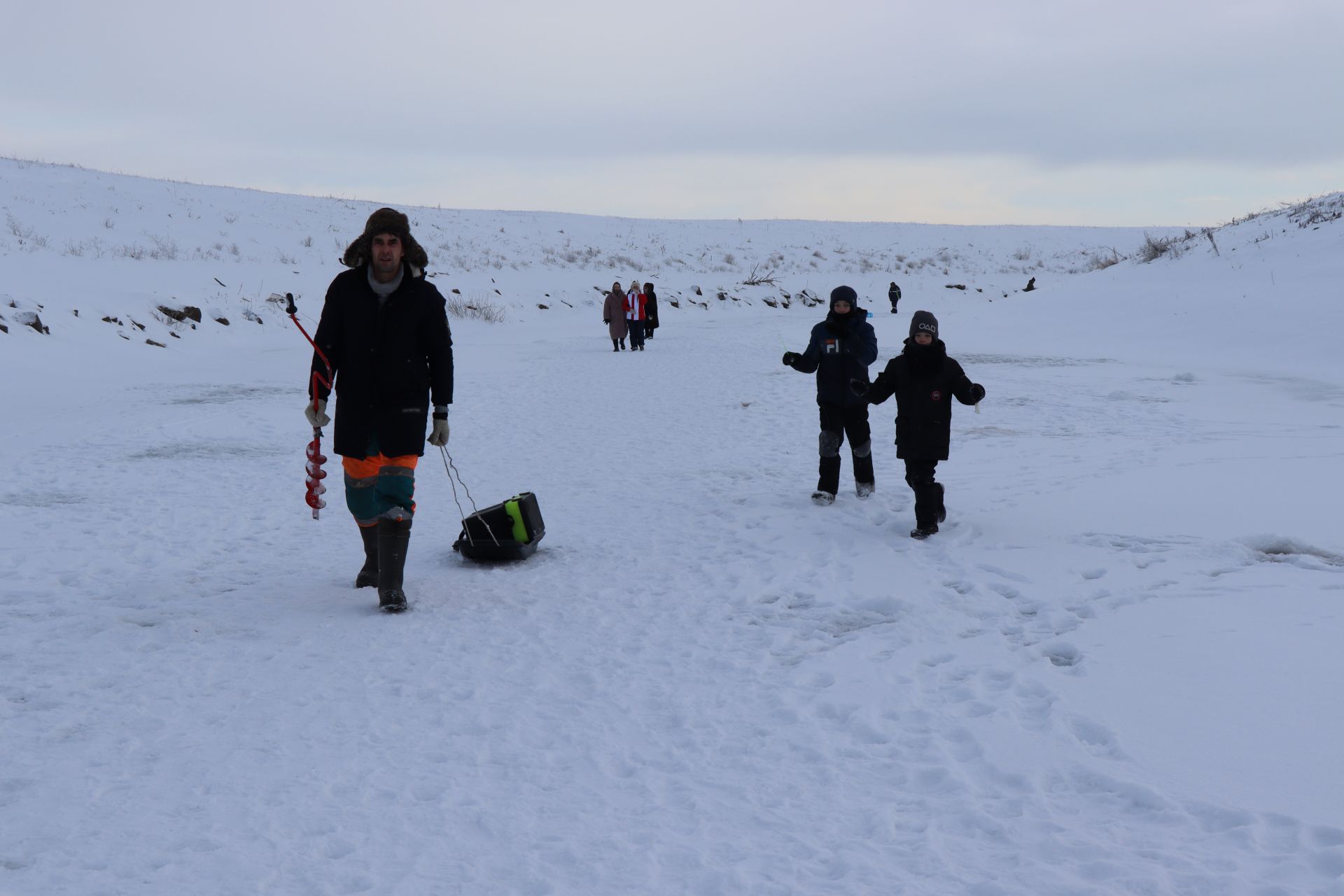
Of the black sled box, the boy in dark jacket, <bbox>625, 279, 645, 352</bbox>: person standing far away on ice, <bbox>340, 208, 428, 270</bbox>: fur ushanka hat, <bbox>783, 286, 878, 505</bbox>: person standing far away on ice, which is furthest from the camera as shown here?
<bbox>625, 279, 645, 352</bbox>: person standing far away on ice

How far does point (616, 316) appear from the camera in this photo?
75.7 ft

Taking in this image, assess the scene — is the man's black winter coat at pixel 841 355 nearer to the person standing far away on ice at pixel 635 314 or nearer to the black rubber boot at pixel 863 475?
the black rubber boot at pixel 863 475

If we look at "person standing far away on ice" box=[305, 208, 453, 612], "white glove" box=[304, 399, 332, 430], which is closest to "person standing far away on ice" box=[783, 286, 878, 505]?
"person standing far away on ice" box=[305, 208, 453, 612]

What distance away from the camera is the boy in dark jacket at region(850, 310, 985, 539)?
7156 millimetres

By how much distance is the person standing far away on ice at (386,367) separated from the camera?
541 centimetres

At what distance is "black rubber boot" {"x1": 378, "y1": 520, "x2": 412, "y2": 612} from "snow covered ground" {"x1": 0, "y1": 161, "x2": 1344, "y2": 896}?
0.65ft

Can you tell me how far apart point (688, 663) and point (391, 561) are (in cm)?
175

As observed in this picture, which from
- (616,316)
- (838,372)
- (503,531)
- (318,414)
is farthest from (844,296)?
(616,316)

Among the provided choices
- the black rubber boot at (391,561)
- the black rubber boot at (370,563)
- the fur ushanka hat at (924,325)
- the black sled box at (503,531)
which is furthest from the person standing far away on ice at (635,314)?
the black rubber boot at (391,561)

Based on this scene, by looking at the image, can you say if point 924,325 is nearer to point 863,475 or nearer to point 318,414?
point 863,475

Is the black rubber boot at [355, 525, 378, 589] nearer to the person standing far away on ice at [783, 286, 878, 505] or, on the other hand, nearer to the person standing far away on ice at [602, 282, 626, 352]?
the person standing far away on ice at [783, 286, 878, 505]

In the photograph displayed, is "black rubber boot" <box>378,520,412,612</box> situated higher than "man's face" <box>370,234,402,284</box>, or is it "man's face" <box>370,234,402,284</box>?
"man's face" <box>370,234,402,284</box>

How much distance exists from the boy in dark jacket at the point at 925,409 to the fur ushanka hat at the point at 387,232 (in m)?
3.27

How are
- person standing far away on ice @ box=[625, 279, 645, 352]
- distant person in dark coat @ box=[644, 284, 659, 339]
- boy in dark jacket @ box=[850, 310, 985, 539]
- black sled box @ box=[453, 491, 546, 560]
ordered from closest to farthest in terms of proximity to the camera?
black sled box @ box=[453, 491, 546, 560], boy in dark jacket @ box=[850, 310, 985, 539], person standing far away on ice @ box=[625, 279, 645, 352], distant person in dark coat @ box=[644, 284, 659, 339]
